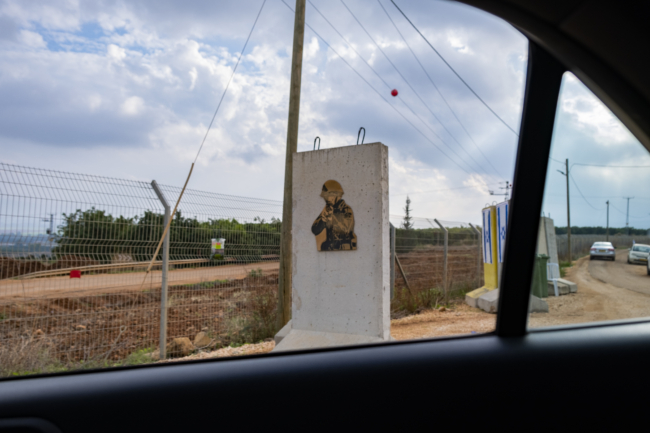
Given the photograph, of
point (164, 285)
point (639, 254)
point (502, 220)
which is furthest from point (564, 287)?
point (164, 285)

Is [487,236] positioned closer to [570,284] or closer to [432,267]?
[432,267]

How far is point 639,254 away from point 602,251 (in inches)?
5.0

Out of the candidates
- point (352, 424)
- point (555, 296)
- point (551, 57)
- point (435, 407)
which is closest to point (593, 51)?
point (551, 57)

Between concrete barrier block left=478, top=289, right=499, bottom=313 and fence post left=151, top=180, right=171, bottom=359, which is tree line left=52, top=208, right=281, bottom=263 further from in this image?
concrete barrier block left=478, top=289, right=499, bottom=313

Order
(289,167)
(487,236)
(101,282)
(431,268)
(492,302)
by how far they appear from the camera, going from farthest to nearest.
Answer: (431,268)
(487,236)
(289,167)
(101,282)
(492,302)

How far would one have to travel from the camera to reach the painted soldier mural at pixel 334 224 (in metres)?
4.85

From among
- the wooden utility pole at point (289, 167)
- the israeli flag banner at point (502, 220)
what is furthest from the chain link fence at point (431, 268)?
the israeli flag banner at point (502, 220)

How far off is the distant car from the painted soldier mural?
10.7ft

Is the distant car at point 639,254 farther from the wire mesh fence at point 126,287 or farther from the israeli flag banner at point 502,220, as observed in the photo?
the wire mesh fence at point 126,287

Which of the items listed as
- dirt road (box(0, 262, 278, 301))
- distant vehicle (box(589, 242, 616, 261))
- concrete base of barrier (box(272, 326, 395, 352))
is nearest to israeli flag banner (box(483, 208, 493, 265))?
concrete base of barrier (box(272, 326, 395, 352))

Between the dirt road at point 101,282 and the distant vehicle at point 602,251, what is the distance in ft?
15.4

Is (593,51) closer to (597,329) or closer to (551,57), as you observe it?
(551,57)

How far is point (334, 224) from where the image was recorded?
497cm

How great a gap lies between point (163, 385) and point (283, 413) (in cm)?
42
